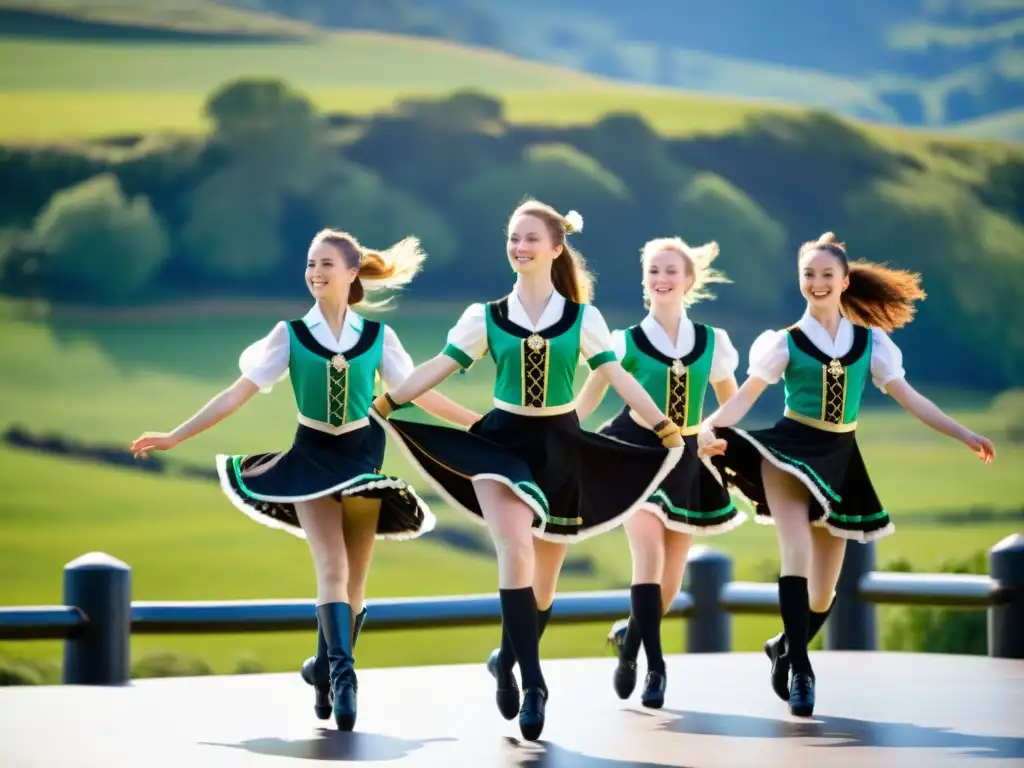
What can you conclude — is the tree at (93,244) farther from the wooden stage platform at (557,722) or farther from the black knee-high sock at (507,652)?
the black knee-high sock at (507,652)

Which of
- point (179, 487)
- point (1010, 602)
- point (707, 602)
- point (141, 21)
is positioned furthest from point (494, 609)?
point (141, 21)

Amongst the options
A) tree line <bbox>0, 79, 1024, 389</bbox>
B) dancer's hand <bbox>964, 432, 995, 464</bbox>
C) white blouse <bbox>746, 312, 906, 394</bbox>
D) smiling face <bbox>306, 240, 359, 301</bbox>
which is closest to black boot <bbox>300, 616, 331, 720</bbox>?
smiling face <bbox>306, 240, 359, 301</bbox>

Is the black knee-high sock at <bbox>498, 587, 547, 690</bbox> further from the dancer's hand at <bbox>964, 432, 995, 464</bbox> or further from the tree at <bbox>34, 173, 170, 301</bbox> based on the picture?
the tree at <bbox>34, 173, 170, 301</bbox>

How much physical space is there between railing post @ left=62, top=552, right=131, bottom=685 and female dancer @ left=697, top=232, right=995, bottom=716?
268cm

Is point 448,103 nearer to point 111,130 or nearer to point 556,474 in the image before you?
point 111,130

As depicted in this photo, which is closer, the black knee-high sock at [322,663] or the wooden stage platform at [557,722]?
the wooden stage platform at [557,722]

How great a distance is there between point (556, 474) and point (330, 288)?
1.04m

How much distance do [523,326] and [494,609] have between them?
8.10 feet

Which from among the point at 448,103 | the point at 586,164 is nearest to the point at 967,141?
the point at 586,164

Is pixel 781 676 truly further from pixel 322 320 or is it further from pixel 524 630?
pixel 322 320

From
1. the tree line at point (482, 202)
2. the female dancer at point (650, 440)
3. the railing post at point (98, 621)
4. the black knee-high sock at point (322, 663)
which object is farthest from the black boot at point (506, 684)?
the tree line at point (482, 202)

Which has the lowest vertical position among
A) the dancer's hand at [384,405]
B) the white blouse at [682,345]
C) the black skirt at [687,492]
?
the black skirt at [687,492]

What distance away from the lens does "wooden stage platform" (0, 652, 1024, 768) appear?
18.6 ft

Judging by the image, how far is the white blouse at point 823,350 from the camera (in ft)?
22.3
